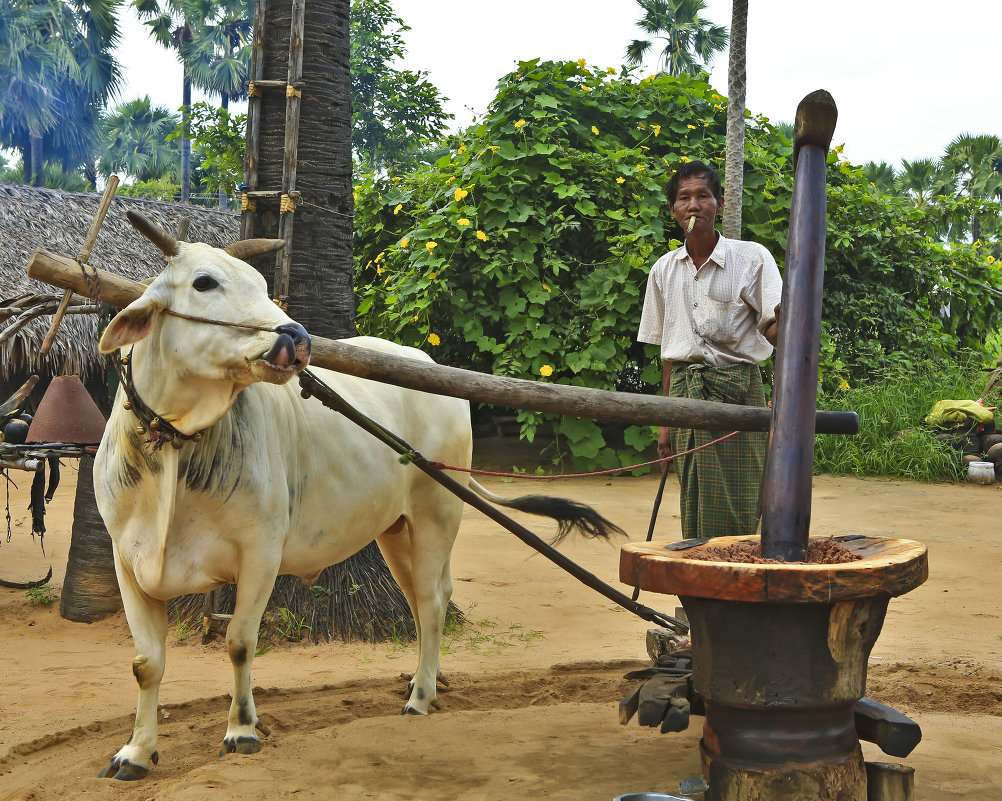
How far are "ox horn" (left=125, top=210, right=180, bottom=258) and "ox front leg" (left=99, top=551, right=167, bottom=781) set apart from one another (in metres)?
1.11

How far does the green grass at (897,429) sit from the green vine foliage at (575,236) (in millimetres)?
418

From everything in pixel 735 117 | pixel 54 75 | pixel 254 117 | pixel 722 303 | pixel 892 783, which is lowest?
pixel 892 783

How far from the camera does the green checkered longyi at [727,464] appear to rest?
371cm

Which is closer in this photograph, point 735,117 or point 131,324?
point 131,324


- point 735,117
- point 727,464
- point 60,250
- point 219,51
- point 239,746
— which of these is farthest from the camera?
point 219,51

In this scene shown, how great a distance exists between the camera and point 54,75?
33.1m

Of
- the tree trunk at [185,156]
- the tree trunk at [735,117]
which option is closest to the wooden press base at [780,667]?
the tree trunk at [735,117]

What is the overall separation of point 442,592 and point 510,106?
255 inches

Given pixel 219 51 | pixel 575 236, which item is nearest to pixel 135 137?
pixel 219 51

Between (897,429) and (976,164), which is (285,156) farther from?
(976,164)

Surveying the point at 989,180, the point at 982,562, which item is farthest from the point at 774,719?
the point at 989,180

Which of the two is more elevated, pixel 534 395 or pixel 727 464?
pixel 534 395

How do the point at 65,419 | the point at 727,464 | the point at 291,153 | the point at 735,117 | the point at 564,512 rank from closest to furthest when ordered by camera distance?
the point at 727,464 → the point at 564,512 → the point at 65,419 → the point at 291,153 → the point at 735,117

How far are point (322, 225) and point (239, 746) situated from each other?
3013 mm
